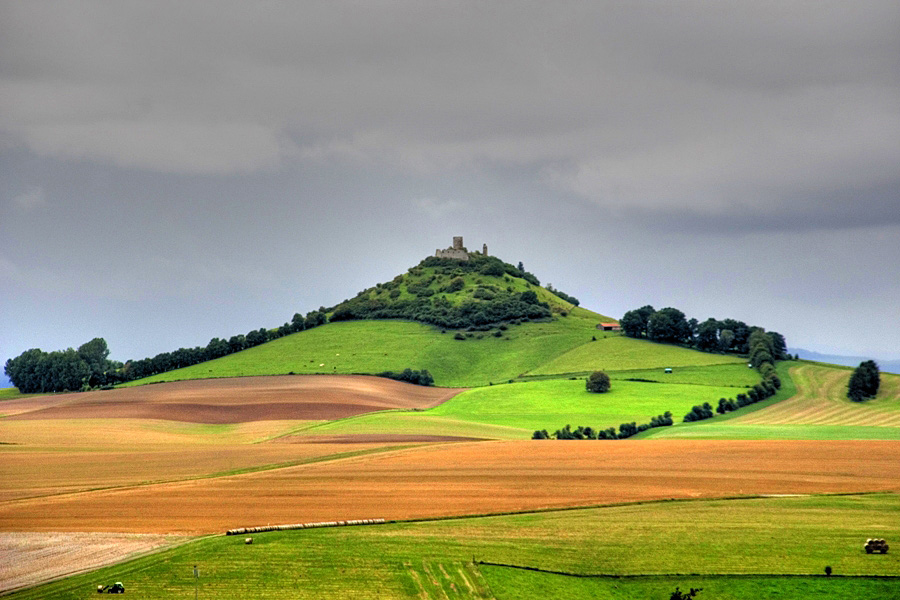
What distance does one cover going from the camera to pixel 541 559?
46875 millimetres

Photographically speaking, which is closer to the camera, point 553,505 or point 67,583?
point 67,583

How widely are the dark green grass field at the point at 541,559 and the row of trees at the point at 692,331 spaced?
3867 inches

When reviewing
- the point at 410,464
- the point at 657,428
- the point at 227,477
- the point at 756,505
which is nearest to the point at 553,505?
the point at 756,505

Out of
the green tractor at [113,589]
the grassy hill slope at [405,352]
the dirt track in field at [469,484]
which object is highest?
the grassy hill slope at [405,352]

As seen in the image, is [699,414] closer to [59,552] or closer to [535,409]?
[535,409]

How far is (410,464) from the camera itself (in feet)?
236

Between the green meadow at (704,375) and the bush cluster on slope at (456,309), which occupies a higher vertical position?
the bush cluster on slope at (456,309)

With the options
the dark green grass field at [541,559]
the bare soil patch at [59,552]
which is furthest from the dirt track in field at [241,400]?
the dark green grass field at [541,559]

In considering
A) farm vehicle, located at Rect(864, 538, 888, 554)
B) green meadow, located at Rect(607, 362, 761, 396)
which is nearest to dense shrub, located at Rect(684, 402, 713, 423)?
green meadow, located at Rect(607, 362, 761, 396)

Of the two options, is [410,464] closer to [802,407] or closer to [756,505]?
[756,505]

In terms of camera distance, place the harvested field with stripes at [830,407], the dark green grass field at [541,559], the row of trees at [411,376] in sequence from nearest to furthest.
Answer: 1. the dark green grass field at [541,559]
2. the harvested field with stripes at [830,407]
3. the row of trees at [411,376]

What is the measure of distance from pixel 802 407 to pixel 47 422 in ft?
275

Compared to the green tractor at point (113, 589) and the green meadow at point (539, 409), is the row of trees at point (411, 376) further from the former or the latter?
the green tractor at point (113, 589)

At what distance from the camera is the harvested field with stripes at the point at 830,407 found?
103500 millimetres
